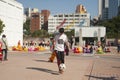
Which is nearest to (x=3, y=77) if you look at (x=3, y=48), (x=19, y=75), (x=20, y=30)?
(x=19, y=75)

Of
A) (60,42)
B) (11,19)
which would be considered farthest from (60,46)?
(11,19)

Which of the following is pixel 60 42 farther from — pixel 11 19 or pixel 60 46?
pixel 11 19

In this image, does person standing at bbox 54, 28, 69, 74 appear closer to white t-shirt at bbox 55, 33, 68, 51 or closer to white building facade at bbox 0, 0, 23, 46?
white t-shirt at bbox 55, 33, 68, 51

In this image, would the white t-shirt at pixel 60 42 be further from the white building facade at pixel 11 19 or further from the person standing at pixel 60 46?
the white building facade at pixel 11 19

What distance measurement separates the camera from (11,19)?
341 ft

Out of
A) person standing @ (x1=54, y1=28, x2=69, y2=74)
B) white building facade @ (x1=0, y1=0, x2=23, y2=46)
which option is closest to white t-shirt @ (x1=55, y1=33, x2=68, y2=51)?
person standing @ (x1=54, y1=28, x2=69, y2=74)

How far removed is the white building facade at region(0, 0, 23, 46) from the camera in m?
97.7

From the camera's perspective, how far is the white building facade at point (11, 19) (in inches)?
3846

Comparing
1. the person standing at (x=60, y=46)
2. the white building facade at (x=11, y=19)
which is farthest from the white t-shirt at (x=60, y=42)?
the white building facade at (x=11, y=19)

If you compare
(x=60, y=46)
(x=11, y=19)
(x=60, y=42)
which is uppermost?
(x=11, y=19)

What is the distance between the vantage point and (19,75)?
13.0 m

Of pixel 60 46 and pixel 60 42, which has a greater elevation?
pixel 60 42

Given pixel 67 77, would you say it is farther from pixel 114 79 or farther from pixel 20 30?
pixel 20 30

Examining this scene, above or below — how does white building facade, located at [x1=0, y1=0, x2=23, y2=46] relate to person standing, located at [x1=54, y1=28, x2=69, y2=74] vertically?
above
